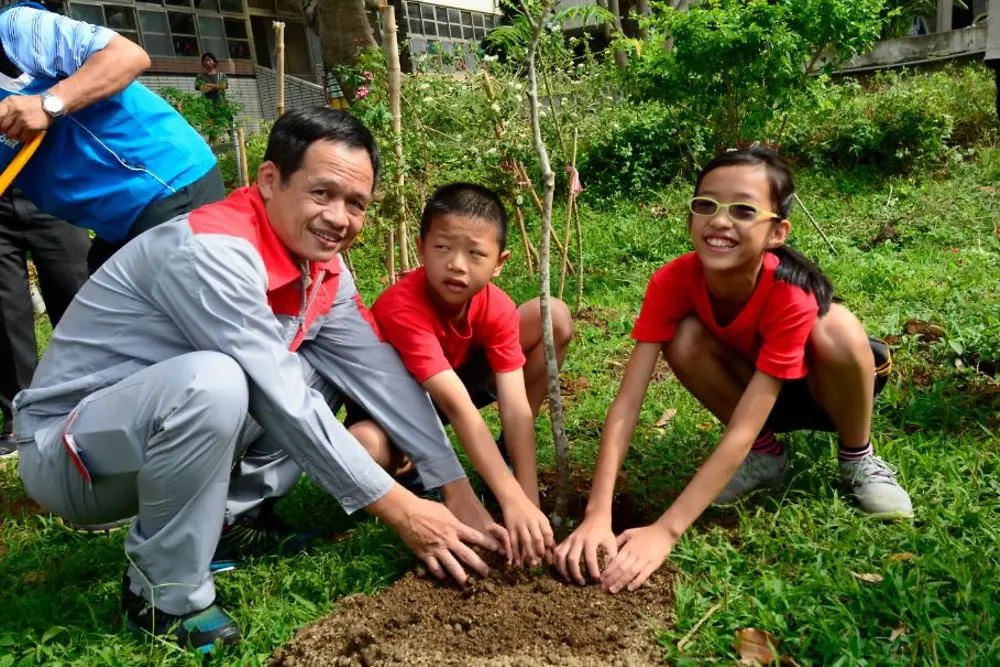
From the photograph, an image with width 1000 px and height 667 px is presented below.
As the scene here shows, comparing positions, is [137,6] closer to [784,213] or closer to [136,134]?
[136,134]

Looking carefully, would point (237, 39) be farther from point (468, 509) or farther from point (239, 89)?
point (468, 509)

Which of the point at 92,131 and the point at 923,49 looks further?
the point at 923,49

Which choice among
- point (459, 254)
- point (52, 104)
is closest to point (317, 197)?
point (459, 254)

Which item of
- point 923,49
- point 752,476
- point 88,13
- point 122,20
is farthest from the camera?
point 122,20

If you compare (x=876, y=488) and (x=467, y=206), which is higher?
(x=467, y=206)

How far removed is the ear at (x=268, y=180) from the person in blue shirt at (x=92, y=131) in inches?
31.2

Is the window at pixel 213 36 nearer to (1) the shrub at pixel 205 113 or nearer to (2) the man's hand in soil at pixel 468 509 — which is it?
(1) the shrub at pixel 205 113

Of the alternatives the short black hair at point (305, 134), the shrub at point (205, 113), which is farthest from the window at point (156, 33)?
the short black hair at point (305, 134)

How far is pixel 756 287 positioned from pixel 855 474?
0.66m

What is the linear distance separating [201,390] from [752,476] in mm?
1703

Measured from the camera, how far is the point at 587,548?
6.81 ft

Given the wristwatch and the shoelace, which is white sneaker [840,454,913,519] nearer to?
the shoelace

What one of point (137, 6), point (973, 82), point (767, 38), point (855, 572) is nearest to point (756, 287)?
point (855, 572)

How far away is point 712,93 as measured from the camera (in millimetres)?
5980
